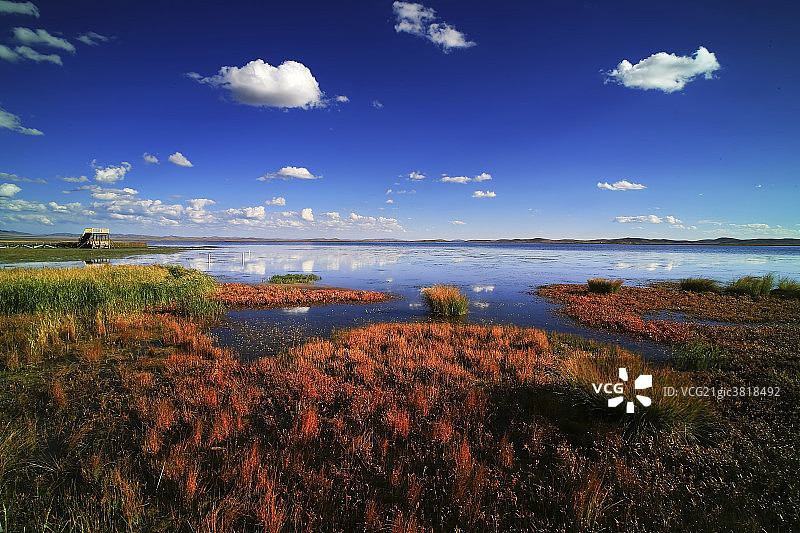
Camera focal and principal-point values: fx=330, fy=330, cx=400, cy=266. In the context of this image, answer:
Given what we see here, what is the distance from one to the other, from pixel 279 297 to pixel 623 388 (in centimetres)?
2088

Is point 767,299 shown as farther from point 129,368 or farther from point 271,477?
point 129,368

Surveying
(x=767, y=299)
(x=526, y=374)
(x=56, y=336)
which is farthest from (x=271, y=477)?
(x=767, y=299)

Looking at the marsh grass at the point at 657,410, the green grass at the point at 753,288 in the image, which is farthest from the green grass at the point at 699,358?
the green grass at the point at 753,288

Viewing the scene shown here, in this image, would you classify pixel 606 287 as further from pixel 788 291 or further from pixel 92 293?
pixel 92 293

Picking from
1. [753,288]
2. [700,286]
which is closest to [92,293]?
[700,286]

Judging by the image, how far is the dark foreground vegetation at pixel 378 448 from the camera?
4.35 m

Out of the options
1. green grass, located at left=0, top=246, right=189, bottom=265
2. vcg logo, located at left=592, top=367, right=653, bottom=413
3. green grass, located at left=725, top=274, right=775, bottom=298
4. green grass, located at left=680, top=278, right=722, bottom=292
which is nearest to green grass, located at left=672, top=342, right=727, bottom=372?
vcg logo, located at left=592, top=367, right=653, bottom=413

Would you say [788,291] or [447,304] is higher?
[788,291]

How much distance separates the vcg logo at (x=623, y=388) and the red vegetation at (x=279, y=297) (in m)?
18.2

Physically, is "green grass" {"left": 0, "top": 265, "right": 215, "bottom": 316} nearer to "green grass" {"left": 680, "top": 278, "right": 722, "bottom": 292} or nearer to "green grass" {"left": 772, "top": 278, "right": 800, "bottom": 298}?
"green grass" {"left": 680, "top": 278, "right": 722, "bottom": 292}

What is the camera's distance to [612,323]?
16.7 metres

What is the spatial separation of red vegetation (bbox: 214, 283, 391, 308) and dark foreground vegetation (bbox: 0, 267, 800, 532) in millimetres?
11253

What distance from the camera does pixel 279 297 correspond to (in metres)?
23.1

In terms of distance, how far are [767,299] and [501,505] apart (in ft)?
101
